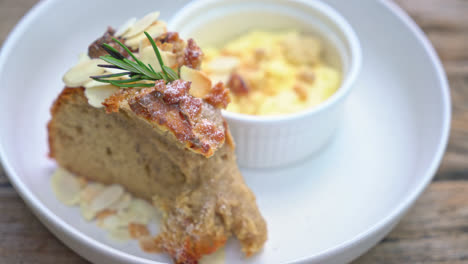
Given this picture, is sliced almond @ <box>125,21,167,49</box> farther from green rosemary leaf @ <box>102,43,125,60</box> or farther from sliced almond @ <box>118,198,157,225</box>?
sliced almond @ <box>118,198,157,225</box>

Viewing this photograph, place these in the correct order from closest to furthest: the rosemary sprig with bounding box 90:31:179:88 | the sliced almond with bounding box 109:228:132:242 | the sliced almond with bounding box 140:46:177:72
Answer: the rosemary sprig with bounding box 90:31:179:88 < the sliced almond with bounding box 140:46:177:72 < the sliced almond with bounding box 109:228:132:242

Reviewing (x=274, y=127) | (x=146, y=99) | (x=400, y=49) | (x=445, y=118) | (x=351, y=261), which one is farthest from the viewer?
(x=400, y=49)

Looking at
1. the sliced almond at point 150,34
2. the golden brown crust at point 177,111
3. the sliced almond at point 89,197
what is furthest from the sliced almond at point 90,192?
the sliced almond at point 150,34

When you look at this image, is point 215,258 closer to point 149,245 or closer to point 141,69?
point 149,245

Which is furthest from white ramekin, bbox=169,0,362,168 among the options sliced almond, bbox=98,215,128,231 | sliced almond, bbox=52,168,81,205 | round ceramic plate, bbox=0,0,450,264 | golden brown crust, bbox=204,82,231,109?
sliced almond, bbox=52,168,81,205

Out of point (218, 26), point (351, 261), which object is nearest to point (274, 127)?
point (351, 261)

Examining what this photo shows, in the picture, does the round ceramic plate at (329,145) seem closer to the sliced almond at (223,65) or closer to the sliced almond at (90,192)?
the sliced almond at (90,192)

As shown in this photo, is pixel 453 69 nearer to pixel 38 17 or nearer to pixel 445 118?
pixel 445 118

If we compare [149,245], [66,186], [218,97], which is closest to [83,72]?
[218,97]
